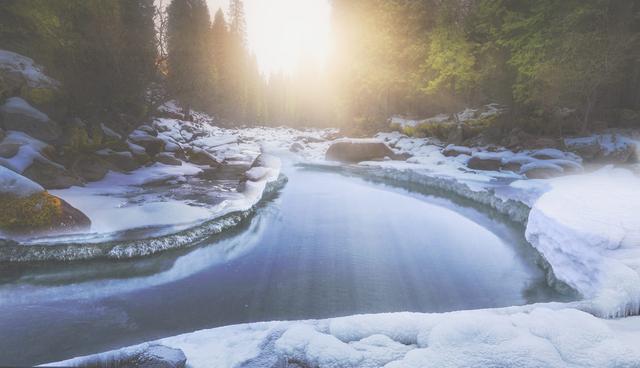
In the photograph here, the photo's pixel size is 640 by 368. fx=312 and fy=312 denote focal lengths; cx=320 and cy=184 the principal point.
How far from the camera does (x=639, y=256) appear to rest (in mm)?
3799

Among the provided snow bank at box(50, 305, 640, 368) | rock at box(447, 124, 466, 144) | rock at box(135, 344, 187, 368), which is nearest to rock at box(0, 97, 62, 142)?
snow bank at box(50, 305, 640, 368)

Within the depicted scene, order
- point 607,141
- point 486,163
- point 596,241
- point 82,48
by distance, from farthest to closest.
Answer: point 486,163
point 607,141
point 82,48
point 596,241

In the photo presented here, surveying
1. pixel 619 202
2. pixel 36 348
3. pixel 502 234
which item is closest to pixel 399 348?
pixel 36 348

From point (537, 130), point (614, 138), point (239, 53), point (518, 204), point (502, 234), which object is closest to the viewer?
point (502, 234)

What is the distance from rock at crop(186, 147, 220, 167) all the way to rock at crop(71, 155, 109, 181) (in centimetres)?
536

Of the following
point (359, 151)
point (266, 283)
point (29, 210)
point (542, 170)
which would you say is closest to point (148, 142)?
point (29, 210)

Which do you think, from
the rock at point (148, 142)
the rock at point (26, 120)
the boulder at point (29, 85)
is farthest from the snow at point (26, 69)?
the rock at point (148, 142)

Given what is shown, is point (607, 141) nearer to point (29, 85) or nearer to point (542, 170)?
point (542, 170)

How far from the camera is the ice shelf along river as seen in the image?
3.91m

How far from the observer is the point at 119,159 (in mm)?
11500

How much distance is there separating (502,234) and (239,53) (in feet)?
170

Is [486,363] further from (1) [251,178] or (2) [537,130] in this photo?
(2) [537,130]

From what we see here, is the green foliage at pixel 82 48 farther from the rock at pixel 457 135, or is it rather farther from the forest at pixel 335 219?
the rock at pixel 457 135

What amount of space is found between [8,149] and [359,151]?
610 inches
